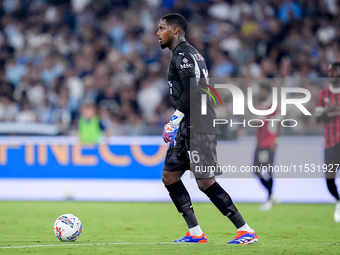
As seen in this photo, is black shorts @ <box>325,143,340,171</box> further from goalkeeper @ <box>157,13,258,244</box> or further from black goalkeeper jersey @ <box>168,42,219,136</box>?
black goalkeeper jersey @ <box>168,42,219,136</box>

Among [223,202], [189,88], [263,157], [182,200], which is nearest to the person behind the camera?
Answer: [189,88]

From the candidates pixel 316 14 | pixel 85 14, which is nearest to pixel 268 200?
pixel 316 14

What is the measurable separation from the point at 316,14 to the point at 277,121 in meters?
6.25

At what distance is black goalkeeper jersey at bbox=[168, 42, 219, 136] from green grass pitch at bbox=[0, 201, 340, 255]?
126cm

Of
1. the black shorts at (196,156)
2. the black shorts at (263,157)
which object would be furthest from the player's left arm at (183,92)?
the black shorts at (263,157)

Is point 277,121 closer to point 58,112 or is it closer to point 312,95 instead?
point 312,95

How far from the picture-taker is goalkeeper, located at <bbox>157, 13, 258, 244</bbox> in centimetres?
709

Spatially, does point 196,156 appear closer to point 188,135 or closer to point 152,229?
point 188,135

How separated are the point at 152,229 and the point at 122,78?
823cm

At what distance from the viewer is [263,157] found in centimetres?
1302

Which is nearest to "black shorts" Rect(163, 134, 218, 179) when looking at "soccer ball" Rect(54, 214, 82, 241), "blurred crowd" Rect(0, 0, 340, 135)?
"soccer ball" Rect(54, 214, 82, 241)

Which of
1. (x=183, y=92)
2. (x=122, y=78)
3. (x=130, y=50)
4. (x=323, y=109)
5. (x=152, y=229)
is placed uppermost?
(x=183, y=92)

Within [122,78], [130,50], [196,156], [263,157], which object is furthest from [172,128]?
[130,50]

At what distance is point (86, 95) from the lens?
664 inches
